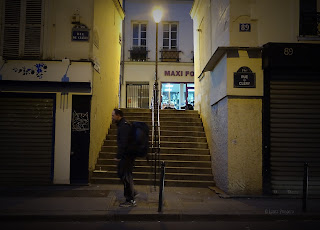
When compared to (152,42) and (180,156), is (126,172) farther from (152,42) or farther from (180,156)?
(152,42)

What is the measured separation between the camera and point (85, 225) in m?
5.24

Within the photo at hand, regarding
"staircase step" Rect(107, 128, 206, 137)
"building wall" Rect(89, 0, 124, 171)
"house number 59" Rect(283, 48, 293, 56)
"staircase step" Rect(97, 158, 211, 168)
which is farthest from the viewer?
"staircase step" Rect(107, 128, 206, 137)

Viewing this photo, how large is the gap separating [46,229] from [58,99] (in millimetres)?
4424

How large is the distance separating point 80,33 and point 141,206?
17.4ft

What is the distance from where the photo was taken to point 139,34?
715 inches

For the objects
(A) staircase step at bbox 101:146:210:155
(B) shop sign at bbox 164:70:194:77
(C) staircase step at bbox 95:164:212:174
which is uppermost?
(B) shop sign at bbox 164:70:194:77

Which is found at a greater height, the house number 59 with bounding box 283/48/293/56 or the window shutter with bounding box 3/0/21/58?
the window shutter with bounding box 3/0/21/58

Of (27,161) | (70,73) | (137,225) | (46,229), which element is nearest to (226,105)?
(137,225)

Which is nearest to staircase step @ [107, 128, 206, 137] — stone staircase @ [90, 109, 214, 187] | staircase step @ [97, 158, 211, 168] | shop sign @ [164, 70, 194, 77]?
stone staircase @ [90, 109, 214, 187]

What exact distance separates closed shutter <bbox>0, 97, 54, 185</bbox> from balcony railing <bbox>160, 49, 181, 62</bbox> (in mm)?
10425

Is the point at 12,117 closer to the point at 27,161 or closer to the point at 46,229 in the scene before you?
the point at 27,161

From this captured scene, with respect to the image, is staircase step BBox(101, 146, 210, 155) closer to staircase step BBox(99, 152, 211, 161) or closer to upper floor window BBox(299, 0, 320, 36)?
staircase step BBox(99, 152, 211, 161)

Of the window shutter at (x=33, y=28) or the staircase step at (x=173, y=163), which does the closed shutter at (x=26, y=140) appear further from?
the staircase step at (x=173, y=163)

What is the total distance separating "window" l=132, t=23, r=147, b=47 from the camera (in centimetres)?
1812
